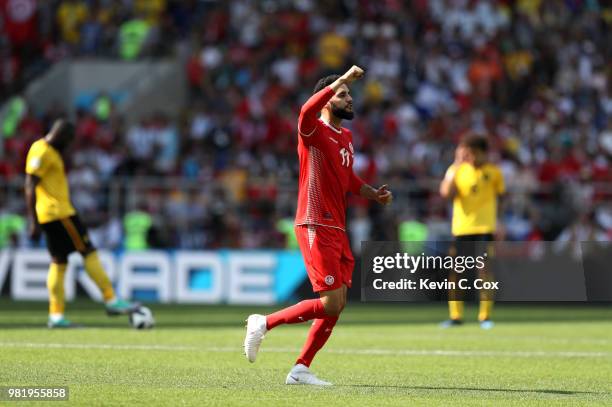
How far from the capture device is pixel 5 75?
108 ft

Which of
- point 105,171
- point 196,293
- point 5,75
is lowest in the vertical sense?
point 196,293

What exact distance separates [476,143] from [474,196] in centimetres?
73

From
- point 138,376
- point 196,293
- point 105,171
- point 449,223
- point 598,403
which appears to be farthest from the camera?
point 105,171

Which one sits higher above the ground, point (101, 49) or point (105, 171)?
point (101, 49)

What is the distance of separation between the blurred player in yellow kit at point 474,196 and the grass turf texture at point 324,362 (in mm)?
1178

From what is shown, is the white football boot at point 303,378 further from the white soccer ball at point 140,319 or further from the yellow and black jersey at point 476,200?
the yellow and black jersey at point 476,200

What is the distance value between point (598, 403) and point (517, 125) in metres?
21.4

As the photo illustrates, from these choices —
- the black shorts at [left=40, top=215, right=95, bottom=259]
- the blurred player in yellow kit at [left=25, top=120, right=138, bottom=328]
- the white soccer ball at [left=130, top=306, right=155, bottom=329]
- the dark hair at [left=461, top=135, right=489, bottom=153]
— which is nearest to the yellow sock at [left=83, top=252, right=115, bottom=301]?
the blurred player in yellow kit at [left=25, top=120, right=138, bottom=328]

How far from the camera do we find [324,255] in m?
10.8

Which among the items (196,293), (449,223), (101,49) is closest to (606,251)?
(449,223)

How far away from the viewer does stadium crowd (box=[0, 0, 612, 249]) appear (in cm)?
2586

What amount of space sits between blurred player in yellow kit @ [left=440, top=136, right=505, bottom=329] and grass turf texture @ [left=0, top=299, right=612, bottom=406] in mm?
1178

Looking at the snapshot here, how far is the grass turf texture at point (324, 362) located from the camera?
33.8ft

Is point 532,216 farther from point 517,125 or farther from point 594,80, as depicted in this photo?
point 594,80
